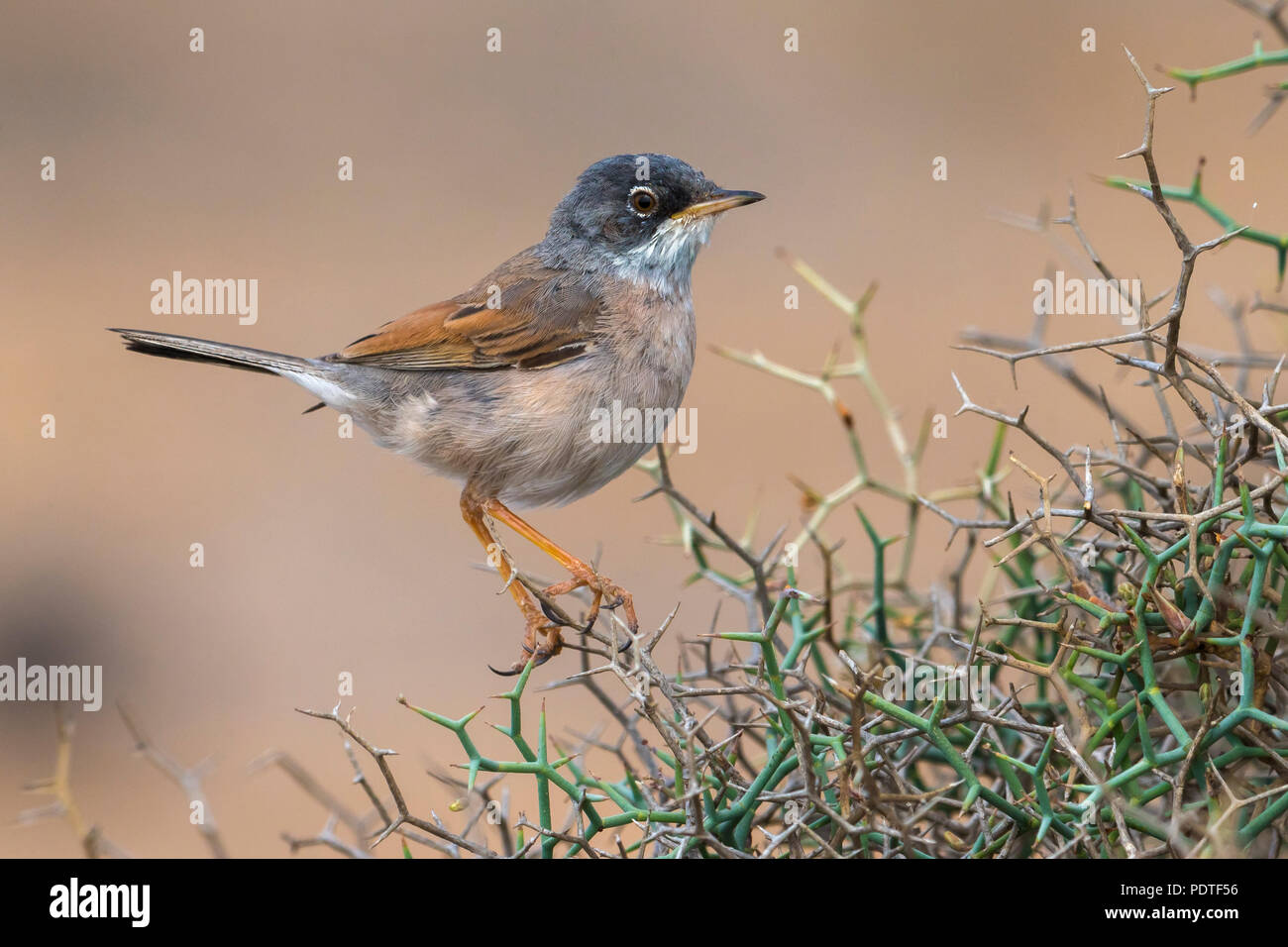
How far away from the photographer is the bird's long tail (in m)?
4.16

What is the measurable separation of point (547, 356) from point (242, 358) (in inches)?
41.5

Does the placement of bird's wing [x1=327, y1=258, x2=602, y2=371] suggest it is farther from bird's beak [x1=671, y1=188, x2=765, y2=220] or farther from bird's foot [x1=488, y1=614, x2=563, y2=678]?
bird's foot [x1=488, y1=614, x2=563, y2=678]

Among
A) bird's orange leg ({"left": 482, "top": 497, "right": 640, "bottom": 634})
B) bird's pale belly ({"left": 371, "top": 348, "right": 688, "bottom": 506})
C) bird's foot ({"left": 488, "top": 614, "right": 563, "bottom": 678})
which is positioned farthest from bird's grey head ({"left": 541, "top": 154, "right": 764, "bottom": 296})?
bird's foot ({"left": 488, "top": 614, "right": 563, "bottom": 678})

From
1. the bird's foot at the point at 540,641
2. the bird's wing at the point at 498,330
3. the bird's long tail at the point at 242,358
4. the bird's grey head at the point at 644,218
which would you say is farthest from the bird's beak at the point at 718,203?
the bird's foot at the point at 540,641

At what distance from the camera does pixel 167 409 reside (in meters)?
10.2

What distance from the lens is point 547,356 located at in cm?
462

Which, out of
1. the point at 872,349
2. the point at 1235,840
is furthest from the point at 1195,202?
the point at 872,349

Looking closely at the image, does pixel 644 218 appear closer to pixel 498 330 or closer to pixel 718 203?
pixel 718 203

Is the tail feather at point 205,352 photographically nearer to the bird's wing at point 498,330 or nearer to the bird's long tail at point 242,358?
the bird's long tail at point 242,358

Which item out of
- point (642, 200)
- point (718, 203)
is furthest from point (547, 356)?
point (718, 203)

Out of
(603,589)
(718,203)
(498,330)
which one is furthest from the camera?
(498,330)

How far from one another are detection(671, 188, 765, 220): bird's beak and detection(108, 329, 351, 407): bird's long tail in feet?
4.61

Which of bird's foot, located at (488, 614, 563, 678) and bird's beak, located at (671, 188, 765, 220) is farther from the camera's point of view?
bird's beak, located at (671, 188, 765, 220)
